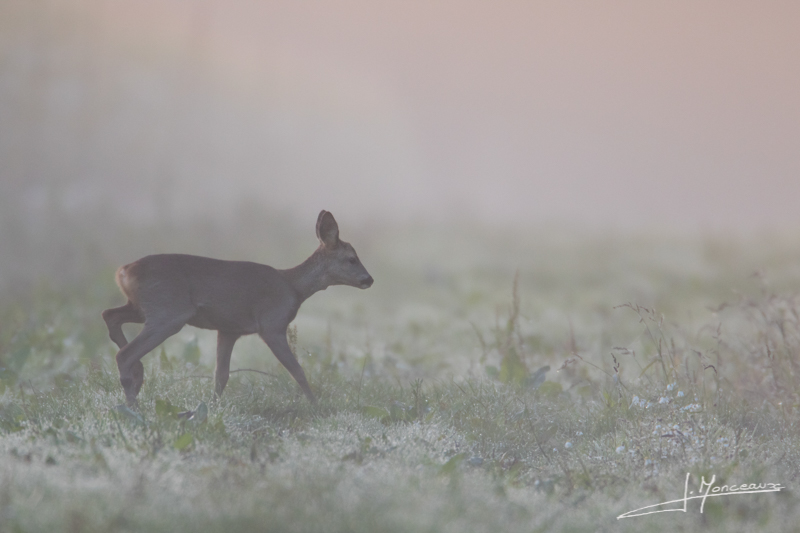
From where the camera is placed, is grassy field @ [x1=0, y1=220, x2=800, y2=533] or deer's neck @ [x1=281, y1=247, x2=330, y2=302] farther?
deer's neck @ [x1=281, y1=247, x2=330, y2=302]

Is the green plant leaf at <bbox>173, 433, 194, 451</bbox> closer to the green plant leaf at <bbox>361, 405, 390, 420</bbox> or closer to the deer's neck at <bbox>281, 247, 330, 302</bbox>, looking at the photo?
the green plant leaf at <bbox>361, 405, 390, 420</bbox>

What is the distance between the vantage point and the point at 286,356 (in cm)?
505

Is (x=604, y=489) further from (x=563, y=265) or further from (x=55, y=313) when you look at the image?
(x=563, y=265)

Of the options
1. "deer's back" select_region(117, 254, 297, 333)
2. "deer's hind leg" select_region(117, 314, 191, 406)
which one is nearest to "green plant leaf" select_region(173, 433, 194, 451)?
"deer's hind leg" select_region(117, 314, 191, 406)

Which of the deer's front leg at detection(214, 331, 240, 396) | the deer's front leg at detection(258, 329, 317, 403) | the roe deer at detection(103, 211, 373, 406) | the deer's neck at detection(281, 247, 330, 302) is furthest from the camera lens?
the deer's neck at detection(281, 247, 330, 302)

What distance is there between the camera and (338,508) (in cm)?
305

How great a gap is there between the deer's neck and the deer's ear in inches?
4.7

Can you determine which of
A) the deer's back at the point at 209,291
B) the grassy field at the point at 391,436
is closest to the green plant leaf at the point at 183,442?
the grassy field at the point at 391,436

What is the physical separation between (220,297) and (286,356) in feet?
1.86

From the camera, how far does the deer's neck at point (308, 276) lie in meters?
5.43

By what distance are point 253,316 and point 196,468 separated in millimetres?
1692

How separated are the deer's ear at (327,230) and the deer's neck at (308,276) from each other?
0.12 meters

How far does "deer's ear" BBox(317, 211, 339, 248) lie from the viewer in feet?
17.9

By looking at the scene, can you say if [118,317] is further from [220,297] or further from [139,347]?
[220,297]
